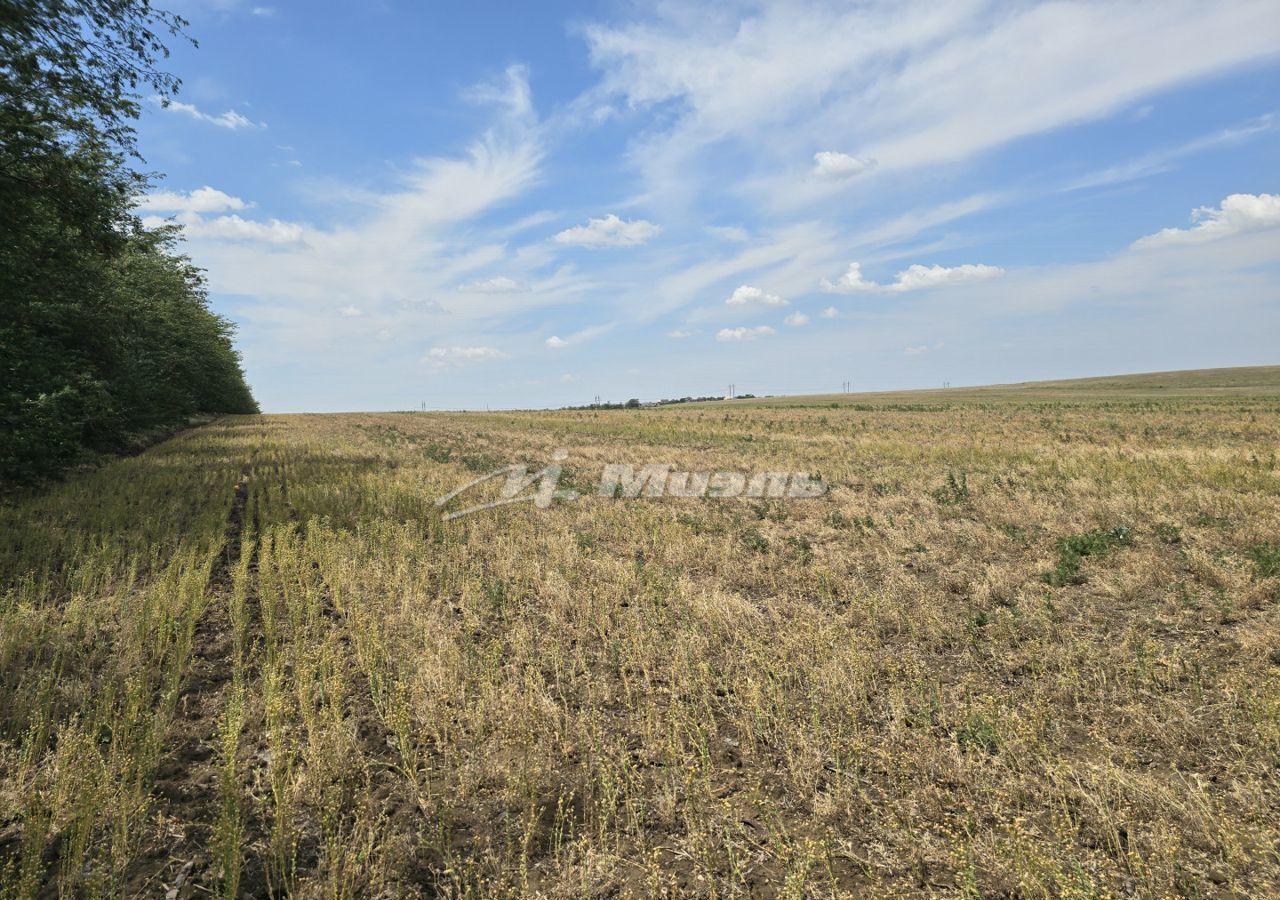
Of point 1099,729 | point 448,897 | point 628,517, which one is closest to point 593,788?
point 448,897

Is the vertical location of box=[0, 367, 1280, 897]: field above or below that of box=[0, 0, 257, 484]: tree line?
below

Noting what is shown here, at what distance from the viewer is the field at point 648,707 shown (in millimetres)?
3500

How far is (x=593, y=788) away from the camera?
13.9ft

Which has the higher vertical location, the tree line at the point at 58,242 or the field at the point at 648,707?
the tree line at the point at 58,242

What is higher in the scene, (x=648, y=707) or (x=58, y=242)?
(x=58, y=242)

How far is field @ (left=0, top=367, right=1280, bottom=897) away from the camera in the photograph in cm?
350

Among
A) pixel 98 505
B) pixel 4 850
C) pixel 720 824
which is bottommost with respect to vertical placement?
pixel 720 824

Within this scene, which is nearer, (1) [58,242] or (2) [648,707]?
(2) [648,707]

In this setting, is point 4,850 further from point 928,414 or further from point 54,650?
point 928,414

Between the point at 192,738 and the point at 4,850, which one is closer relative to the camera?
the point at 4,850

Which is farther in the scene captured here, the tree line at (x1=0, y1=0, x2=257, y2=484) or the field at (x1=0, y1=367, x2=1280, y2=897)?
the tree line at (x1=0, y1=0, x2=257, y2=484)

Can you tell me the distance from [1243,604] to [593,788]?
7.76 meters

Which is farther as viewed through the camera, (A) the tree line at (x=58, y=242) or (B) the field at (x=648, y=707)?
(A) the tree line at (x=58, y=242)

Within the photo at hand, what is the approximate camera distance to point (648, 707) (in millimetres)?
5121
